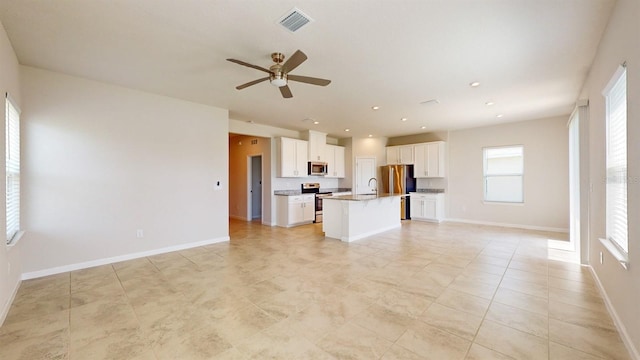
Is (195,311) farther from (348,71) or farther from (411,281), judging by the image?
(348,71)

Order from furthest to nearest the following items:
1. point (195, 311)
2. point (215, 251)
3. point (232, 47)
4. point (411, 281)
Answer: point (215, 251) → point (411, 281) → point (232, 47) → point (195, 311)

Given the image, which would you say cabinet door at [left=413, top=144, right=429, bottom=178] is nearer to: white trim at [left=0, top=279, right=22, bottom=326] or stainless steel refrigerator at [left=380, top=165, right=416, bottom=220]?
stainless steel refrigerator at [left=380, top=165, right=416, bottom=220]

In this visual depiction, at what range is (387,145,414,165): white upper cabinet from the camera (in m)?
8.02

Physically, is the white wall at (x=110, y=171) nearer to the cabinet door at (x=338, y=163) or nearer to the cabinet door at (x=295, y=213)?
the cabinet door at (x=295, y=213)

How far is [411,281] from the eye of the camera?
3.11m

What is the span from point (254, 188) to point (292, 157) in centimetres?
189

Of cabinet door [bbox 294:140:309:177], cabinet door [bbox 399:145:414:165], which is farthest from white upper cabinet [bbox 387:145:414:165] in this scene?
cabinet door [bbox 294:140:309:177]

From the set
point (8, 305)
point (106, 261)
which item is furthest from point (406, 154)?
point (8, 305)

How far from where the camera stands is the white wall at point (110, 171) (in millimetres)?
3338

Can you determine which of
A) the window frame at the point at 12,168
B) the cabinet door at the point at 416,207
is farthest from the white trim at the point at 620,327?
the window frame at the point at 12,168

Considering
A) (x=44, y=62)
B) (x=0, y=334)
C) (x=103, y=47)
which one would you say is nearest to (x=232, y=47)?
(x=103, y=47)

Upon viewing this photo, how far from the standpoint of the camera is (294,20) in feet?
7.50

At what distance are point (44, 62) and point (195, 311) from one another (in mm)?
3503

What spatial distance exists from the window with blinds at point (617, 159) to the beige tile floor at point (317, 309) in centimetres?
79
